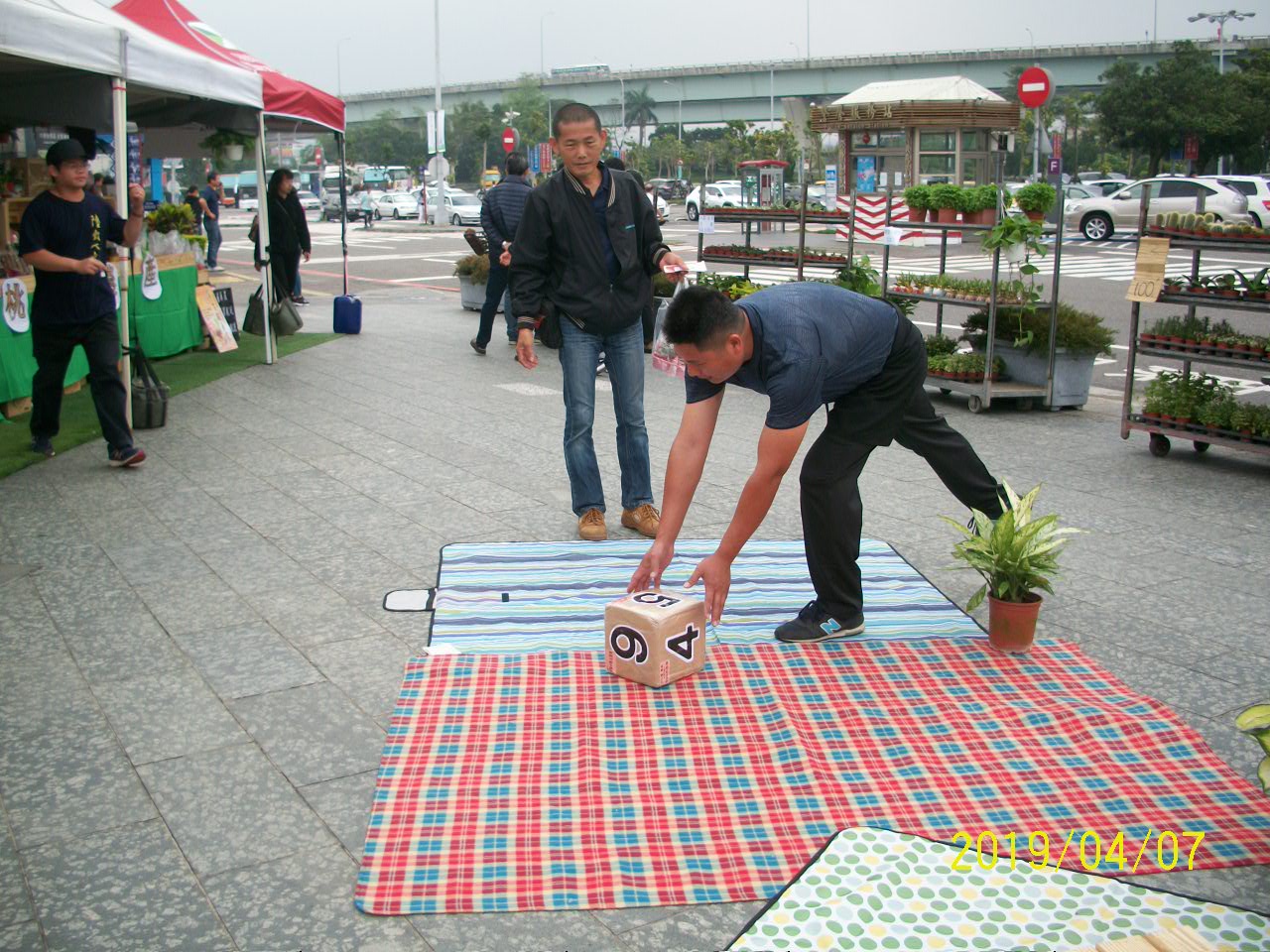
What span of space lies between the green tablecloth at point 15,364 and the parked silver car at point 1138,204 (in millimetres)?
19977

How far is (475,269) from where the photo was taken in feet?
49.3

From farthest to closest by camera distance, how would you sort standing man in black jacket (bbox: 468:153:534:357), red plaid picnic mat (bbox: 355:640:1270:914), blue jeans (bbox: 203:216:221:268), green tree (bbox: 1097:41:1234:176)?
green tree (bbox: 1097:41:1234:176), blue jeans (bbox: 203:216:221:268), standing man in black jacket (bbox: 468:153:534:357), red plaid picnic mat (bbox: 355:640:1270:914)

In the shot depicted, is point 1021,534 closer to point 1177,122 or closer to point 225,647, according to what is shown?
point 225,647

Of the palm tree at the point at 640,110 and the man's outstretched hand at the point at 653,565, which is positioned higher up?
the palm tree at the point at 640,110

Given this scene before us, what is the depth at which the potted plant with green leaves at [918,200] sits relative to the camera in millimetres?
9773

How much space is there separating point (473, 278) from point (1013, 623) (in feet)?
38.0

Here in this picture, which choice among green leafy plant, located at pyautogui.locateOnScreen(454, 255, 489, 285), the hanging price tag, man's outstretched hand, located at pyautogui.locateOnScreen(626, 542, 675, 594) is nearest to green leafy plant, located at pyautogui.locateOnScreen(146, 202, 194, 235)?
green leafy plant, located at pyautogui.locateOnScreen(454, 255, 489, 285)

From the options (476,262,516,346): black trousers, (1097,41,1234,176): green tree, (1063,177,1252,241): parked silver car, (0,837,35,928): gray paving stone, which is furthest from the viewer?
(1097,41,1234,176): green tree

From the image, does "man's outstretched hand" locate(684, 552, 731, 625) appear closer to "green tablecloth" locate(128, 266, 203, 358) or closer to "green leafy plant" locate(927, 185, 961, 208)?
"green leafy plant" locate(927, 185, 961, 208)

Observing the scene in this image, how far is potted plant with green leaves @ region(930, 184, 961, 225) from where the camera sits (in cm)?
952

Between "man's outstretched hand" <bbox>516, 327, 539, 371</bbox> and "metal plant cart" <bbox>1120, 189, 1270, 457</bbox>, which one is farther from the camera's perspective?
"metal plant cart" <bbox>1120, 189, 1270, 457</bbox>

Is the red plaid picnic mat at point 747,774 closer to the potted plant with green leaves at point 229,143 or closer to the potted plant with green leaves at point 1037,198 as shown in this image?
the potted plant with green leaves at point 1037,198

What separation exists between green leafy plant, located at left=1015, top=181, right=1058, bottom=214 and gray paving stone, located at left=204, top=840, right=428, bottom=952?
7130mm

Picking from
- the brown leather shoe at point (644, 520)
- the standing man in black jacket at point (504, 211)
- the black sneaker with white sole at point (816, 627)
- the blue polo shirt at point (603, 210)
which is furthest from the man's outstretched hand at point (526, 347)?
the standing man in black jacket at point (504, 211)
